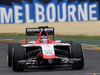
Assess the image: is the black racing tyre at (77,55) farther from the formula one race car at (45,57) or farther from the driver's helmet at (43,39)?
the driver's helmet at (43,39)

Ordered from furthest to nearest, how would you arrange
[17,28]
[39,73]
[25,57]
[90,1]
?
[17,28], [90,1], [25,57], [39,73]

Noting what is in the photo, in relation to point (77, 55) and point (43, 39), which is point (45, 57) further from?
point (43, 39)

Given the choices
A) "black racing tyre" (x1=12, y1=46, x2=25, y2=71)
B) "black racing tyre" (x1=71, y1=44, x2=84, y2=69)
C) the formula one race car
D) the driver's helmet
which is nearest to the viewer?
the formula one race car

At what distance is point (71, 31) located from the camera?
4181cm

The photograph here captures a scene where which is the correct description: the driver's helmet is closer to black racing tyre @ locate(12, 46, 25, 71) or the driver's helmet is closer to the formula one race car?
the formula one race car

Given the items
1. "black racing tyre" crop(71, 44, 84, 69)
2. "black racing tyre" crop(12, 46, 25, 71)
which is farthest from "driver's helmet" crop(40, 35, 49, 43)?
"black racing tyre" crop(12, 46, 25, 71)

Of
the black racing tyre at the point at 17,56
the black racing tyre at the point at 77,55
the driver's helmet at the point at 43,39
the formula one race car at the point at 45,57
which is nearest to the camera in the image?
the formula one race car at the point at 45,57

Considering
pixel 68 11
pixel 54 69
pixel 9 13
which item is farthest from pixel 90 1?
pixel 54 69

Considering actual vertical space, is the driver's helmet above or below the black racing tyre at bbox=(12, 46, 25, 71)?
above

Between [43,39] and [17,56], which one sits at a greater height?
[43,39]

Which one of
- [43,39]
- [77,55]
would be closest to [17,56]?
[77,55]

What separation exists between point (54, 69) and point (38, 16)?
2767 centimetres

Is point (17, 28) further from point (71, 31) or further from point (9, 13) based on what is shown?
point (71, 31)

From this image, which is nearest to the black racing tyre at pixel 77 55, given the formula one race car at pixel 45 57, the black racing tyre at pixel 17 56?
the formula one race car at pixel 45 57
